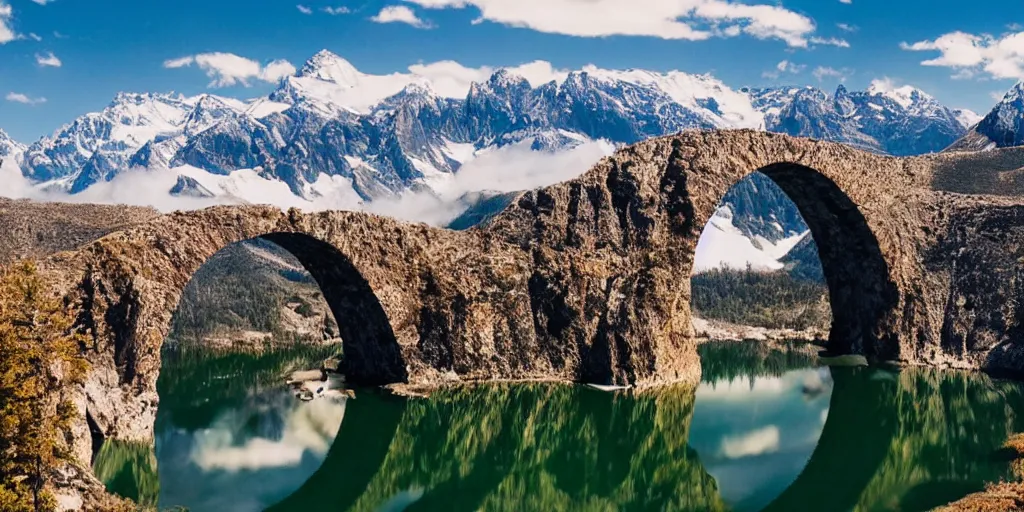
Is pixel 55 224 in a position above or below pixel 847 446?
above

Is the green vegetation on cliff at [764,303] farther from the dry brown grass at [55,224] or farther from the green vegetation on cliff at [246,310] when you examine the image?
the dry brown grass at [55,224]

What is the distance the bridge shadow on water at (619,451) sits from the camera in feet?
145

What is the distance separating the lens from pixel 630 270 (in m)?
67.1

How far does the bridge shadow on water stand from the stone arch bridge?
3252mm

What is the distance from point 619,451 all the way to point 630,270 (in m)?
18.0

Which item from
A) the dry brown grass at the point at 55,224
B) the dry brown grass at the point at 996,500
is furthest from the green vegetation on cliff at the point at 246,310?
the dry brown grass at the point at 996,500

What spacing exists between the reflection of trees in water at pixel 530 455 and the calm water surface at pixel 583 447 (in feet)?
0.50

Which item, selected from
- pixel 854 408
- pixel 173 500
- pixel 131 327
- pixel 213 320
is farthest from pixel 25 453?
pixel 213 320

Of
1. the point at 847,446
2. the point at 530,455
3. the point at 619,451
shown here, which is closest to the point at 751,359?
the point at 847,446

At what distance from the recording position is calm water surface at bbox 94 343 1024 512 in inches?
1738

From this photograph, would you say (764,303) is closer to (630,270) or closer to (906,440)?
(630,270)

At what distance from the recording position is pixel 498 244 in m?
69.2

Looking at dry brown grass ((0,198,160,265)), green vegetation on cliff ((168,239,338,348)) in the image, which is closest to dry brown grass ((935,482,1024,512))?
dry brown grass ((0,198,160,265))

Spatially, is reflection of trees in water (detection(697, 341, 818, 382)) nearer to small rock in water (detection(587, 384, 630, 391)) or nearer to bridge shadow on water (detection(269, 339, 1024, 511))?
bridge shadow on water (detection(269, 339, 1024, 511))
